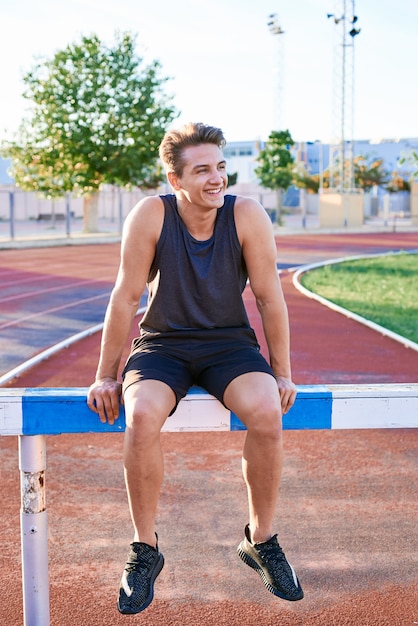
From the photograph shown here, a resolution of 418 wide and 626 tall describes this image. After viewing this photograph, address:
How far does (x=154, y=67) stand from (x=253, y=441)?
34060mm

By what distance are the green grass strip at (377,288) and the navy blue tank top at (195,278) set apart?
7.17m

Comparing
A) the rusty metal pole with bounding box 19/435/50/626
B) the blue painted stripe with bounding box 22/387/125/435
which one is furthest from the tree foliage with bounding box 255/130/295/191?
the rusty metal pole with bounding box 19/435/50/626

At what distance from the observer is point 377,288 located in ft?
53.8

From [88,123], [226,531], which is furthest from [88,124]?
[226,531]

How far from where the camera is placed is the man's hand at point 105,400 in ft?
9.20

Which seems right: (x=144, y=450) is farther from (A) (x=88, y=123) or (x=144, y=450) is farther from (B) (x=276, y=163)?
(B) (x=276, y=163)

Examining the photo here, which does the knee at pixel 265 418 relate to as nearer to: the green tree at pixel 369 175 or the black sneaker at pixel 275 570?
the black sneaker at pixel 275 570

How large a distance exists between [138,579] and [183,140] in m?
1.71

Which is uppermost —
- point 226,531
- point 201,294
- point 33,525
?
point 201,294

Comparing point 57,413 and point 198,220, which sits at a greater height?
point 198,220

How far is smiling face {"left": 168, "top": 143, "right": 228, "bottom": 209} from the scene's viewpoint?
10.9 feet

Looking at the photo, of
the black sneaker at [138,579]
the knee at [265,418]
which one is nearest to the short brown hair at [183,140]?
the knee at [265,418]

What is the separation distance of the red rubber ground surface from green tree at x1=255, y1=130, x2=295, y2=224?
134 ft

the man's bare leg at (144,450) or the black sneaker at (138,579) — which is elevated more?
the man's bare leg at (144,450)
